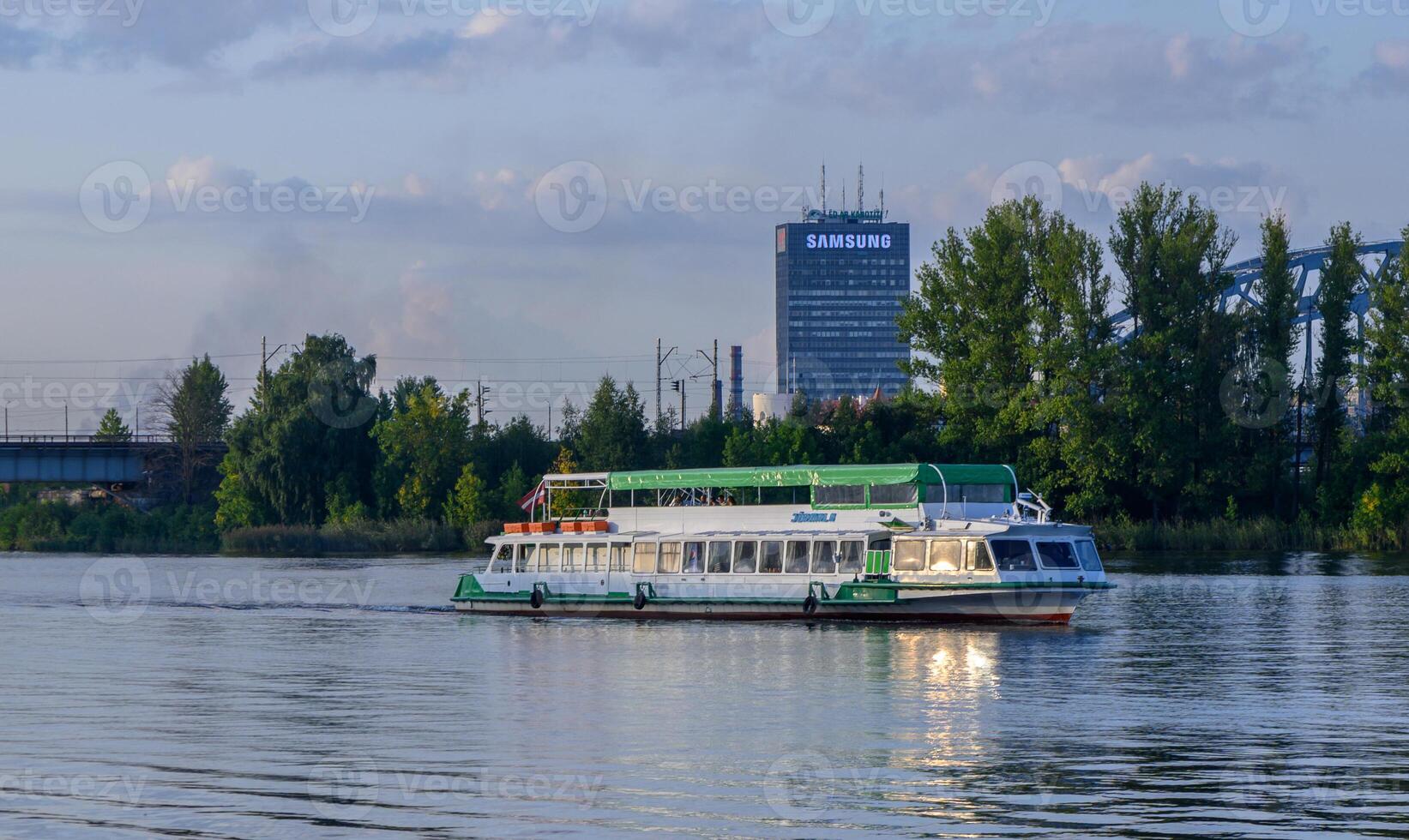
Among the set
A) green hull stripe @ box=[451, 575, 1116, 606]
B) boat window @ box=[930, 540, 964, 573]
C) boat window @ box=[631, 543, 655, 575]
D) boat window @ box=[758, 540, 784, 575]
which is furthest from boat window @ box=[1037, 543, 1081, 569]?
boat window @ box=[631, 543, 655, 575]

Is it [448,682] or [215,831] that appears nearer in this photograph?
[215,831]

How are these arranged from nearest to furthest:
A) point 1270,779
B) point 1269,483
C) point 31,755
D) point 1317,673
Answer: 1. point 1270,779
2. point 31,755
3. point 1317,673
4. point 1269,483

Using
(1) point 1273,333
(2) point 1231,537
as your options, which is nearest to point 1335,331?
(1) point 1273,333

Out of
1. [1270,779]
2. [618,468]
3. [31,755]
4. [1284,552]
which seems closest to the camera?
[1270,779]

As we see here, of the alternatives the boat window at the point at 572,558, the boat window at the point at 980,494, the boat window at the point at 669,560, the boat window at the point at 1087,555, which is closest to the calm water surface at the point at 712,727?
the boat window at the point at 1087,555

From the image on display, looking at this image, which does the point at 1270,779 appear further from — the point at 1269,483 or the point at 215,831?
the point at 1269,483

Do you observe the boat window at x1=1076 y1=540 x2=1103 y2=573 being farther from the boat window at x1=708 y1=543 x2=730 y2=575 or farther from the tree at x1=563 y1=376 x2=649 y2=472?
the tree at x1=563 y1=376 x2=649 y2=472

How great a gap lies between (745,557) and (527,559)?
9.33 metres

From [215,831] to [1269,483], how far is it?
3484 inches

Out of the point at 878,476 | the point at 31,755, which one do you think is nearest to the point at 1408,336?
the point at 878,476

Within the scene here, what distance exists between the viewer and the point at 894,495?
54906 mm

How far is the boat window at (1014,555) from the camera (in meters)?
51.5

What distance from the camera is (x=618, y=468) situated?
406 ft

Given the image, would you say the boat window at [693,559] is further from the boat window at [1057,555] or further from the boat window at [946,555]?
the boat window at [1057,555]
